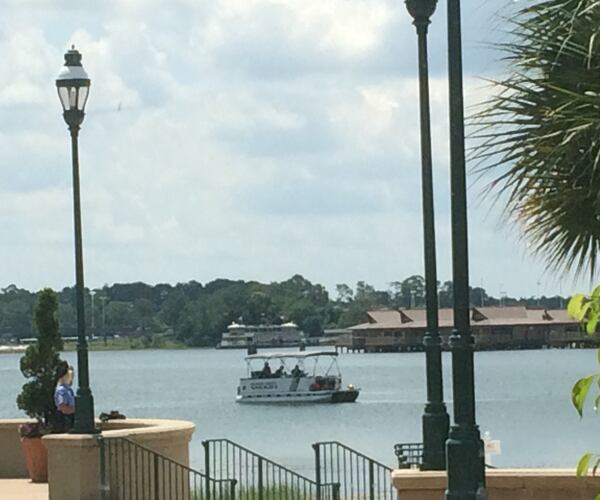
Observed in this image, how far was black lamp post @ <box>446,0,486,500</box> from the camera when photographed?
421 inches

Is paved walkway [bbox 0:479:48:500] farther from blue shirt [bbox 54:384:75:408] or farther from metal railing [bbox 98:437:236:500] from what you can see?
metal railing [bbox 98:437:236:500]

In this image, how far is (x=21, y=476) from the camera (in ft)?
71.2

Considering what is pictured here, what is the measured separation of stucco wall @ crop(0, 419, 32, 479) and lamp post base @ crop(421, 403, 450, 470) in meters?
9.03

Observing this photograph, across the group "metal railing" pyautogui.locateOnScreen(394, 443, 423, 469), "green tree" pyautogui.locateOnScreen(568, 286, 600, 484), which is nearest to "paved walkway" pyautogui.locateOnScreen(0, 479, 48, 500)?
"metal railing" pyautogui.locateOnScreen(394, 443, 423, 469)

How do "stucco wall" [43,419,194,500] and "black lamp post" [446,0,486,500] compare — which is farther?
"stucco wall" [43,419,194,500]

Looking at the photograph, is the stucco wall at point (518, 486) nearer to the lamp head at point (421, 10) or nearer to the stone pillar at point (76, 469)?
the lamp head at point (421, 10)

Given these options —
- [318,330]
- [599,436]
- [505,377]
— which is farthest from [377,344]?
[599,436]

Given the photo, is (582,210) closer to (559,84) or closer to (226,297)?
(559,84)

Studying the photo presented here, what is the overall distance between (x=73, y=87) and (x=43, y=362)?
4.40 m

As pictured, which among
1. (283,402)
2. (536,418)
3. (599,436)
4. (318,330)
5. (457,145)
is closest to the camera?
(457,145)

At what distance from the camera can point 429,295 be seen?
49.4 ft

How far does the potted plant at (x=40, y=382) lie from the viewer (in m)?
20.4

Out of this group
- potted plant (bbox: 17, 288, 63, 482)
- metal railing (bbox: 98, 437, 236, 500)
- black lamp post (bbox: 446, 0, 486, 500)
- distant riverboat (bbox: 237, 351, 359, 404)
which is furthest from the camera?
distant riverboat (bbox: 237, 351, 359, 404)

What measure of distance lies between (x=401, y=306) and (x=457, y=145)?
187m
